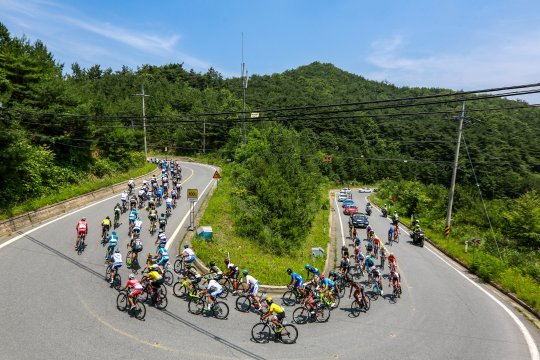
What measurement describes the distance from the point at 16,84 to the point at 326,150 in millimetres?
86688

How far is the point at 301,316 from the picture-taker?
44.4ft

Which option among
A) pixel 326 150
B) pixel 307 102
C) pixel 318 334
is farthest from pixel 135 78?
pixel 318 334

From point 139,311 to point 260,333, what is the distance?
14.3 ft

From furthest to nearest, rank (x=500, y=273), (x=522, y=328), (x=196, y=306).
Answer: (x=500, y=273) → (x=522, y=328) → (x=196, y=306)

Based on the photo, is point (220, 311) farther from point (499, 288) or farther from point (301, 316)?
point (499, 288)

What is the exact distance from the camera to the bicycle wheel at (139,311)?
12.3 meters

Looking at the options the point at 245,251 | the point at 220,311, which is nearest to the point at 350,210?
the point at 245,251

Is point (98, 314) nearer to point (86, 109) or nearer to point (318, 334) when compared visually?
point (318, 334)

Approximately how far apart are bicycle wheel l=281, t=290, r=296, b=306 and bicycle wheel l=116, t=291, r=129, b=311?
20.3ft

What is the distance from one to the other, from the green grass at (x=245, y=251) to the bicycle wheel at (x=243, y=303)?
1633 mm

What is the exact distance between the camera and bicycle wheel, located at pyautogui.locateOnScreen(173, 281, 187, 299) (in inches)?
570

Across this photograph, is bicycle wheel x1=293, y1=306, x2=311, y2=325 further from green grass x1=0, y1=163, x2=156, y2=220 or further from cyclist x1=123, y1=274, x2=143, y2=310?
green grass x1=0, y1=163, x2=156, y2=220

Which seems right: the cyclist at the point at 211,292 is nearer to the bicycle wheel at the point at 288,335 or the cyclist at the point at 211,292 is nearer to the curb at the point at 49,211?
the bicycle wheel at the point at 288,335

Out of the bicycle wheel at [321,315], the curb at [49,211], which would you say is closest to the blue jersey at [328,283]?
the bicycle wheel at [321,315]
